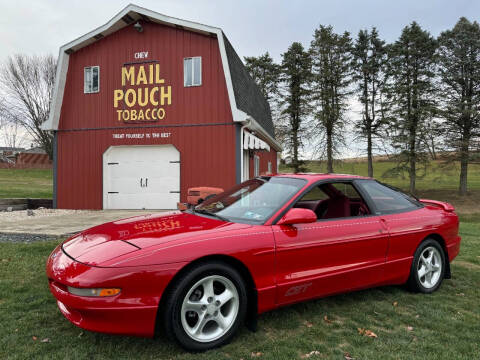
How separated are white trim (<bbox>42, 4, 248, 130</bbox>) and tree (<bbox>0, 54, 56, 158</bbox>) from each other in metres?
20.1

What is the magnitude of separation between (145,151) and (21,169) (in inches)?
1456

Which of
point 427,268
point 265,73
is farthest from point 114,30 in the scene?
point 265,73

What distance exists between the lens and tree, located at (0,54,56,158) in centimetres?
2894

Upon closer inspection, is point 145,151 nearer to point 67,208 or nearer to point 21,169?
point 67,208

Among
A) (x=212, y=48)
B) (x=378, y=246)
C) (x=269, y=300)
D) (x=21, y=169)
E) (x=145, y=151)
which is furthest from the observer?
(x=21, y=169)

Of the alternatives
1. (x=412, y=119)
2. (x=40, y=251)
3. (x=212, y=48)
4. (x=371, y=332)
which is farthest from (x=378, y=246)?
(x=412, y=119)

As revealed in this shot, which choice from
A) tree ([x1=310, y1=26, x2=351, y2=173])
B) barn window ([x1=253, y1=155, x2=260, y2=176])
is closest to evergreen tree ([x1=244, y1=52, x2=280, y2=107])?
tree ([x1=310, y1=26, x2=351, y2=173])

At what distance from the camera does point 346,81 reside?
27.8m

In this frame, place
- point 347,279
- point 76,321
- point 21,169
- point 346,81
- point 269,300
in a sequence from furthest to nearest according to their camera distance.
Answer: point 21,169 < point 346,81 < point 347,279 < point 269,300 < point 76,321

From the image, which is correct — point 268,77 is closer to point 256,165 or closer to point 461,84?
point 461,84

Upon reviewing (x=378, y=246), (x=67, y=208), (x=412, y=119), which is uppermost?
(x=412, y=119)

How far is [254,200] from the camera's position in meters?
3.34

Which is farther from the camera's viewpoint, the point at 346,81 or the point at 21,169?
the point at 21,169

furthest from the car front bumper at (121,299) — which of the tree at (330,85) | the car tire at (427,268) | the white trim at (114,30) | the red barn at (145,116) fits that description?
the tree at (330,85)
